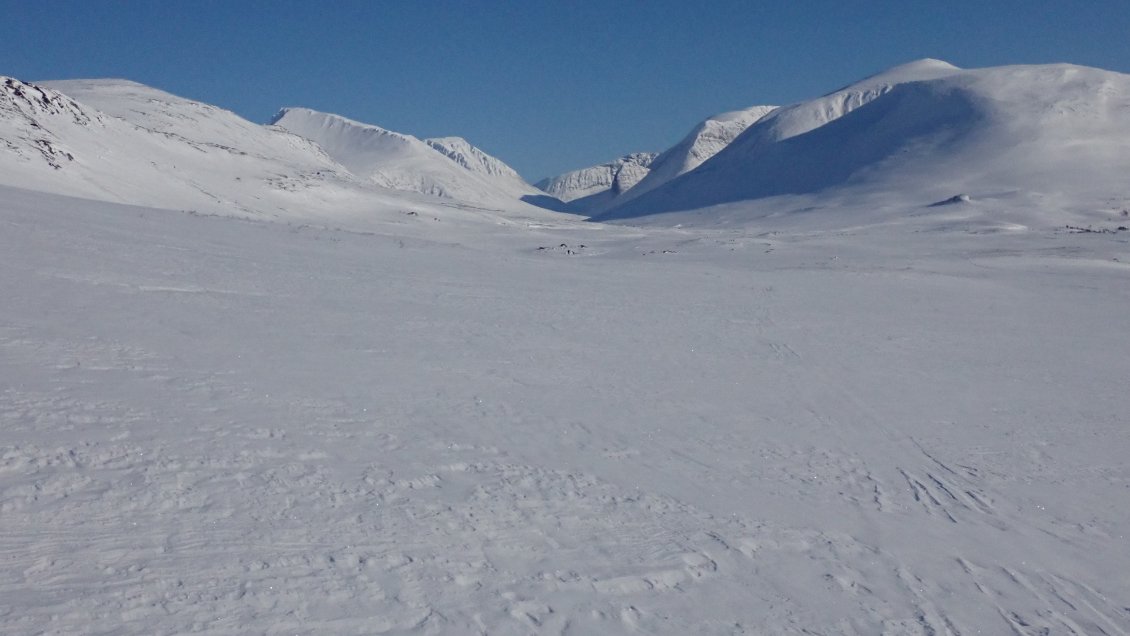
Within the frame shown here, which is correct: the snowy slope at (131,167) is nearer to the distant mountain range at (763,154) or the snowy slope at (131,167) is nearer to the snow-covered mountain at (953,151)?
the distant mountain range at (763,154)

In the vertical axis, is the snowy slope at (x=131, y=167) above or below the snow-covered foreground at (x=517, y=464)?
above

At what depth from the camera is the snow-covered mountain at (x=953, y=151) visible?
69.3 meters

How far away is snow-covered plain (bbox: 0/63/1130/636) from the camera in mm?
5465

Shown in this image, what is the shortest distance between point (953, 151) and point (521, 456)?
8482 centimetres

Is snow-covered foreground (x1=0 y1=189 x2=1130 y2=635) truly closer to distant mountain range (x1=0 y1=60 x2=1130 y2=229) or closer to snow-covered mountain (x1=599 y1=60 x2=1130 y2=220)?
distant mountain range (x1=0 y1=60 x2=1130 y2=229)

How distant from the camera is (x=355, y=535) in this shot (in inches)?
238

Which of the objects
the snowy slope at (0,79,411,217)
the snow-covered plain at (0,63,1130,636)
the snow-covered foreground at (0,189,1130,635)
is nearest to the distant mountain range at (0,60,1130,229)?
the snowy slope at (0,79,411,217)

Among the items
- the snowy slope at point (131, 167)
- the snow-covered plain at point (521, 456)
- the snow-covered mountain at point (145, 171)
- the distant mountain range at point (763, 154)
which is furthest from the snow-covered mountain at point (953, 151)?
the snow-covered plain at point (521, 456)

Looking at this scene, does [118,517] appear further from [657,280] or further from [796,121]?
[796,121]

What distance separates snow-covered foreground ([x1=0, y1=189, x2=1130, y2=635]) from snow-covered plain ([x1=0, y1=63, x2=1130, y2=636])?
0.04 metres

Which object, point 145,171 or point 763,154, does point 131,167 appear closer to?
point 145,171

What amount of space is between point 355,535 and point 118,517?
1.60m

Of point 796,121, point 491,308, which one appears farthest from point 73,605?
point 796,121

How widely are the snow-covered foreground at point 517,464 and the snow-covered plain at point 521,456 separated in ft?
0.12
